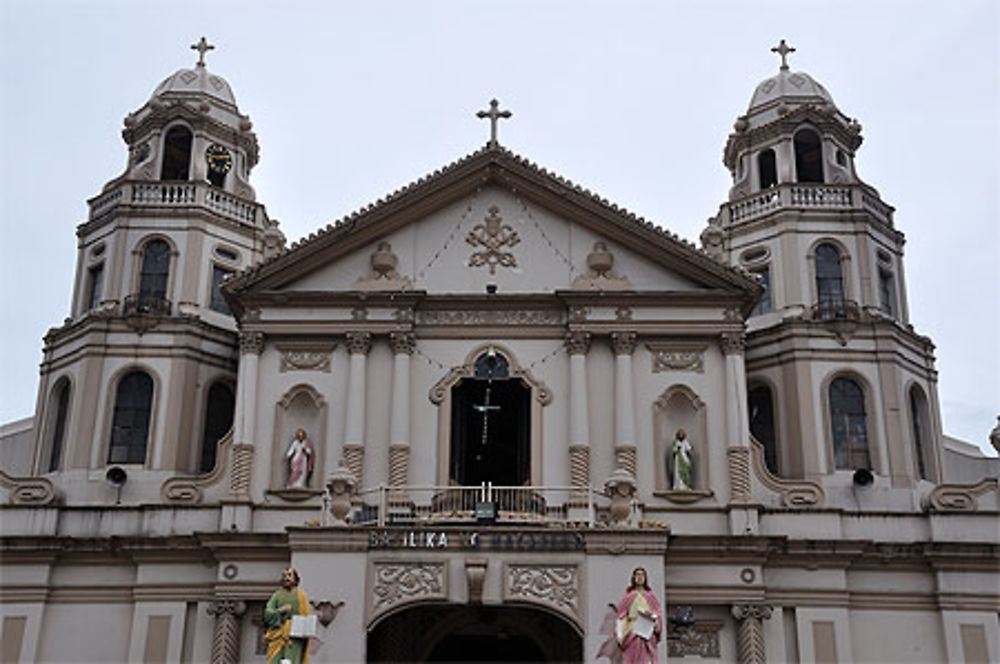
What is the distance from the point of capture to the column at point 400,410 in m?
26.6

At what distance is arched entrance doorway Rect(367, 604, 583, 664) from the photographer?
2597 cm

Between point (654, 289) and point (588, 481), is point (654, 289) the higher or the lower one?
the higher one

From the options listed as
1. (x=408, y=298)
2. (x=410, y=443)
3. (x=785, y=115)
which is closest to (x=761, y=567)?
(x=410, y=443)

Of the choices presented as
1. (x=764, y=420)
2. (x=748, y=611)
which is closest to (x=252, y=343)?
(x=748, y=611)

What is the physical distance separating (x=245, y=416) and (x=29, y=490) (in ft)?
19.2

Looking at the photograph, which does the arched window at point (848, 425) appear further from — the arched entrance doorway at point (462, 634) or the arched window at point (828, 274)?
the arched entrance doorway at point (462, 634)

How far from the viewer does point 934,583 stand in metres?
26.8

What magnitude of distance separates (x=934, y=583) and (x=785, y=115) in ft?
47.5

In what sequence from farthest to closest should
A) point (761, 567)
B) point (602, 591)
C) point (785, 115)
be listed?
point (785, 115), point (761, 567), point (602, 591)

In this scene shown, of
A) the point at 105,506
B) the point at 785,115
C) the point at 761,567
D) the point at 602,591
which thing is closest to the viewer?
the point at 602,591

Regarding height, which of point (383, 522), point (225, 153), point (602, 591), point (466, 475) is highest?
point (225, 153)

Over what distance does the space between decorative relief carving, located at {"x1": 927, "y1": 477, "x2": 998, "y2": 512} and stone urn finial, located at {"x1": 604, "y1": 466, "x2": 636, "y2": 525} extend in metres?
9.03

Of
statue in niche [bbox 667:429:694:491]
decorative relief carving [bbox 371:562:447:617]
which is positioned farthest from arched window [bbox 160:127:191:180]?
statue in niche [bbox 667:429:694:491]

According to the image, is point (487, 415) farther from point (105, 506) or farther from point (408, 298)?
point (105, 506)
